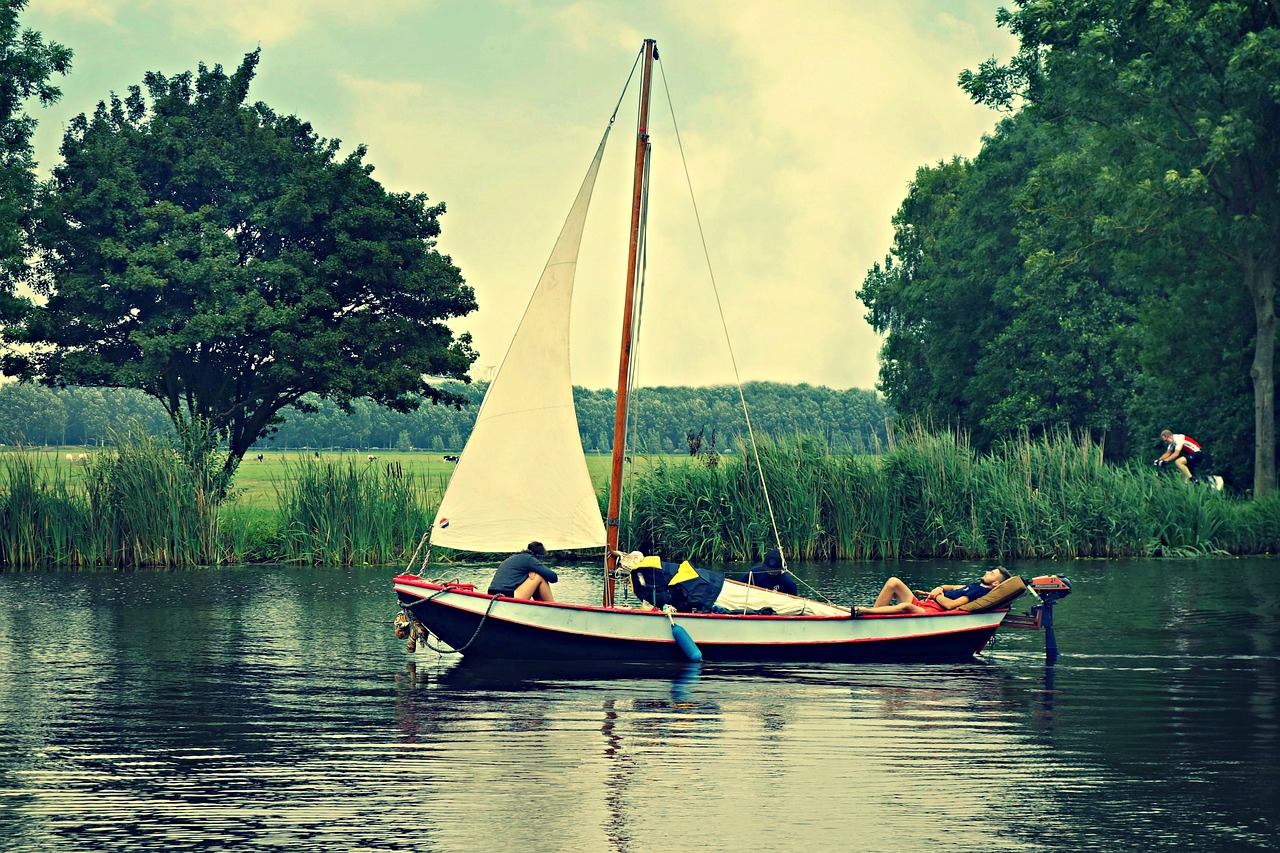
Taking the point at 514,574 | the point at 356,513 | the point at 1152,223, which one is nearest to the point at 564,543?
the point at 514,574

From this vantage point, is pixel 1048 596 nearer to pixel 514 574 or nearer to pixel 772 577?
pixel 772 577

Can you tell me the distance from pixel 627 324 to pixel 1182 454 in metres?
27.2

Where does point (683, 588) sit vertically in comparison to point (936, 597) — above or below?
above

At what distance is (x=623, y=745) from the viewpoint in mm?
13523

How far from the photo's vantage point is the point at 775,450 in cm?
3412

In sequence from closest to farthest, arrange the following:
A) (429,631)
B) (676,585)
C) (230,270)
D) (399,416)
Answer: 1. (676,585)
2. (429,631)
3. (230,270)
4. (399,416)

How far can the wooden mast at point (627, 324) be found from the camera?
797 inches

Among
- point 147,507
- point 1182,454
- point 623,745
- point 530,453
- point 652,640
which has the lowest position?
point 623,745

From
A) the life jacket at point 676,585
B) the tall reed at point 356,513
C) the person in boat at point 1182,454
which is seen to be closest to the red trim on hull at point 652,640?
the life jacket at point 676,585

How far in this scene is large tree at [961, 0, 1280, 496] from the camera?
1581 inches

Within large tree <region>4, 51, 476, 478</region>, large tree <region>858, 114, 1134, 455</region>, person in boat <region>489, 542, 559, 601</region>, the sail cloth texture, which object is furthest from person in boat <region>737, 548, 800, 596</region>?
large tree <region>858, 114, 1134, 455</region>

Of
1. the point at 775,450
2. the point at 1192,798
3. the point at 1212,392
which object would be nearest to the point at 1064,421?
the point at 1212,392

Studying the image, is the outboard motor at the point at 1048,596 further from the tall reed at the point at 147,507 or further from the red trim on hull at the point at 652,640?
the tall reed at the point at 147,507

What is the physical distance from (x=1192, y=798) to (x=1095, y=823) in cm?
128
